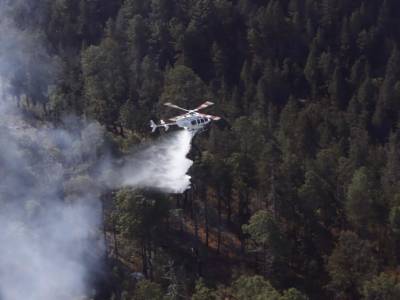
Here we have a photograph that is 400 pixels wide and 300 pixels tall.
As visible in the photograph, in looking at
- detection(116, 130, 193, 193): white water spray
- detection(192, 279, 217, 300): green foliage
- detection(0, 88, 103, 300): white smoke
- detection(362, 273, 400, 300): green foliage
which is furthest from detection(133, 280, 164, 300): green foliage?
detection(362, 273, 400, 300): green foliage

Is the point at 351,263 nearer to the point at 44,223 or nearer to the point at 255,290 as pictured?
the point at 255,290

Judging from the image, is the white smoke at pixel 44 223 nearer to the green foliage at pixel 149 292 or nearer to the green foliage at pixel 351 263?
the green foliage at pixel 149 292

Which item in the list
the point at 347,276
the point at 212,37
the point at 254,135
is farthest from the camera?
the point at 212,37

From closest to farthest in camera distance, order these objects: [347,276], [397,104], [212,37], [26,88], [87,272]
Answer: [347,276] < [87,272] < [26,88] < [397,104] < [212,37]

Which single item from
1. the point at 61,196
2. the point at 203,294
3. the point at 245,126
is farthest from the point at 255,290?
the point at 245,126

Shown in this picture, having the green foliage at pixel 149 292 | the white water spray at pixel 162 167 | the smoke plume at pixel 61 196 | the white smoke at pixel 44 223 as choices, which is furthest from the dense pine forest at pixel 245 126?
the white smoke at pixel 44 223

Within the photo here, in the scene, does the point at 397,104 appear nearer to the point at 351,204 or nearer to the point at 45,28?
the point at 351,204

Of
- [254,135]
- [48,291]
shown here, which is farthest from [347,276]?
[48,291]

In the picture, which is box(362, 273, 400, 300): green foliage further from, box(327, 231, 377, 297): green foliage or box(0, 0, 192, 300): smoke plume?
box(0, 0, 192, 300): smoke plume

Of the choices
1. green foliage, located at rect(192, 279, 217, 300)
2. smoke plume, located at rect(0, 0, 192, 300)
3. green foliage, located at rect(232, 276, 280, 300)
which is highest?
smoke plume, located at rect(0, 0, 192, 300)
